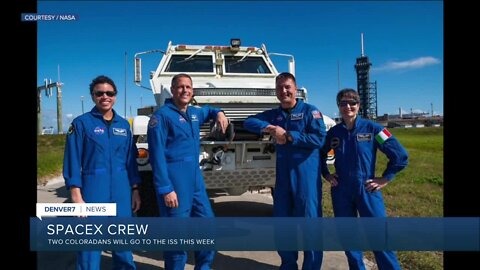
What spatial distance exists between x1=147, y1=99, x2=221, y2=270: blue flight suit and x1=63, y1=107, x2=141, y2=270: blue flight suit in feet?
0.88

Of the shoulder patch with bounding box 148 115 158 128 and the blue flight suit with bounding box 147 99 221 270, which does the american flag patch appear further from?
the shoulder patch with bounding box 148 115 158 128

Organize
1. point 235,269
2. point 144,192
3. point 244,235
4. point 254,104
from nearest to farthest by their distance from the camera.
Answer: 1. point 244,235
2. point 235,269
3. point 144,192
4. point 254,104

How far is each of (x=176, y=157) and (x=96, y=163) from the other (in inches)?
25.5

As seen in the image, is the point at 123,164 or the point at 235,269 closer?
the point at 123,164

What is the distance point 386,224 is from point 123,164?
2.26m

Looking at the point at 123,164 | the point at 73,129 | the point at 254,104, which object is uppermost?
the point at 254,104

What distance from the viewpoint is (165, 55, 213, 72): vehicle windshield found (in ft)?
20.6

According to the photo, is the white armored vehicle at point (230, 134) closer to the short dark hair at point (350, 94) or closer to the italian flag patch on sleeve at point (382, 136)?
the short dark hair at point (350, 94)

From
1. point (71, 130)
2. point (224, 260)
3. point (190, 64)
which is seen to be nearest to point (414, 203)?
point (224, 260)

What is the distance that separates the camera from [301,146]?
322 cm

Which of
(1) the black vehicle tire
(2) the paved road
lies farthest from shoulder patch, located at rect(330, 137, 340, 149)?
(1) the black vehicle tire

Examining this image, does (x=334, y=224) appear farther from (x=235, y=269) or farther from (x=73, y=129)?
(x=73, y=129)

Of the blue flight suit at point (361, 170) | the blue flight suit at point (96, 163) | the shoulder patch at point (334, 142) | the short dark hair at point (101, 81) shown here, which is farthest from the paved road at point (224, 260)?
the short dark hair at point (101, 81)
